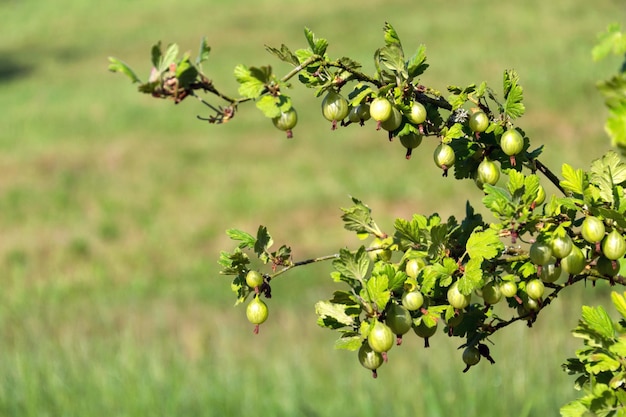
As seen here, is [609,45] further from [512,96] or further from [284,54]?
[284,54]

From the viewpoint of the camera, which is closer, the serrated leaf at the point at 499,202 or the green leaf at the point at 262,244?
the serrated leaf at the point at 499,202

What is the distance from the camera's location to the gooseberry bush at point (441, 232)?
4.99 ft

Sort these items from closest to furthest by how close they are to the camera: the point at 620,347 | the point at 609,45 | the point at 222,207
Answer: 1. the point at 609,45
2. the point at 620,347
3. the point at 222,207

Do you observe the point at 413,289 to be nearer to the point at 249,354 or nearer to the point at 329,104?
the point at 329,104

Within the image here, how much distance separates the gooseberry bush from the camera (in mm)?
1522

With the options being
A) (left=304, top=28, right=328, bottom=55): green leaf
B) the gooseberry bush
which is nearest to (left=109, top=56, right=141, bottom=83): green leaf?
the gooseberry bush

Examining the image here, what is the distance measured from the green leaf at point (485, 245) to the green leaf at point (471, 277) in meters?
0.01

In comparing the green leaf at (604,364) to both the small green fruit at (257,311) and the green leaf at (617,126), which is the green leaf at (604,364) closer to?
the green leaf at (617,126)

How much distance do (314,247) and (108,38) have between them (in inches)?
884

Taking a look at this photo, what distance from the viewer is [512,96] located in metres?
1.73

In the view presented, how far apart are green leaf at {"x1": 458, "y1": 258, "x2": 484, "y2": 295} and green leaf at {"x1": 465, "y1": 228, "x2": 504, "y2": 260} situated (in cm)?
1

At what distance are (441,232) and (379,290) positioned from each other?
212mm

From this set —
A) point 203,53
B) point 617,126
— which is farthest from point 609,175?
point 203,53

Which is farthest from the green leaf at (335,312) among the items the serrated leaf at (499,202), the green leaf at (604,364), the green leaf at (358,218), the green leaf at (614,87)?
the green leaf at (614,87)
